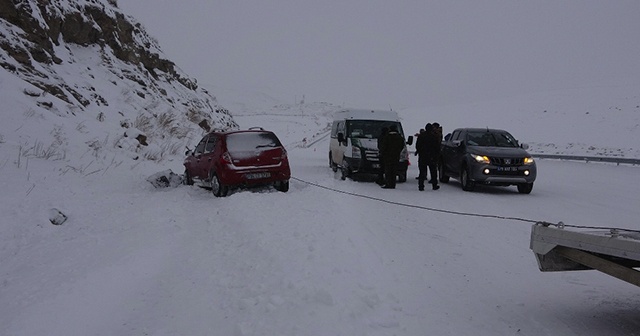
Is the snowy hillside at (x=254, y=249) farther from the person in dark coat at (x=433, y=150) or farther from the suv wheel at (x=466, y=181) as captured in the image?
the person in dark coat at (x=433, y=150)

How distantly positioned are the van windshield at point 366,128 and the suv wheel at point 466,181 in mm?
3039

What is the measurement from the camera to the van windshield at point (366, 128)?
1616 cm

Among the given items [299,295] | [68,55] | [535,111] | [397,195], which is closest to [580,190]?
[397,195]

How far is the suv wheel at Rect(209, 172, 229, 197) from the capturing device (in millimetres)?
11664

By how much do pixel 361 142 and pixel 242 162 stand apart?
16.6 feet

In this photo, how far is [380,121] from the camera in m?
16.5

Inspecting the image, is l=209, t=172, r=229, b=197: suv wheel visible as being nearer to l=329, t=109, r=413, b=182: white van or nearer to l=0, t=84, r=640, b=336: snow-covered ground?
l=0, t=84, r=640, b=336: snow-covered ground

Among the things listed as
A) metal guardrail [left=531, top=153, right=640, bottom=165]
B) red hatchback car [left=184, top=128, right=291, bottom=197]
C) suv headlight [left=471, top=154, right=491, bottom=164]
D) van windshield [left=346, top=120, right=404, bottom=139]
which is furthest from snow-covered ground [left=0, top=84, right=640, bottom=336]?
metal guardrail [left=531, top=153, right=640, bottom=165]

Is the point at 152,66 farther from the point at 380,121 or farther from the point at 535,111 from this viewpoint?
the point at 535,111

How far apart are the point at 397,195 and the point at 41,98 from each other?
411 inches

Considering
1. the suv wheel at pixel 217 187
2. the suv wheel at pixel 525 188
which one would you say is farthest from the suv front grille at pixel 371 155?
the suv wheel at pixel 217 187

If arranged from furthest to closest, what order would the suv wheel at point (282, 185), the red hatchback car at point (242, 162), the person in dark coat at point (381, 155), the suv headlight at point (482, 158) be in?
the person in dark coat at point (381, 155), the suv headlight at point (482, 158), the suv wheel at point (282, 185), the red hatchback car at point (242, 162)

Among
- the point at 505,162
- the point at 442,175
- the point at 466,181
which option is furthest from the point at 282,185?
the point at 442,175

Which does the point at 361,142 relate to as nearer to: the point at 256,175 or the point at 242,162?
the point at 256,175
